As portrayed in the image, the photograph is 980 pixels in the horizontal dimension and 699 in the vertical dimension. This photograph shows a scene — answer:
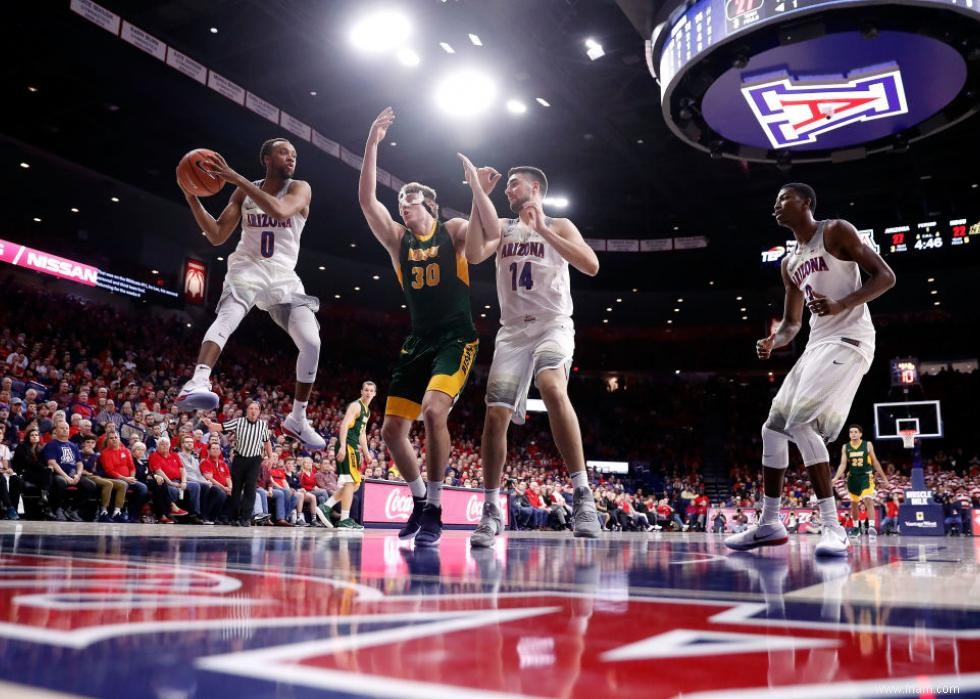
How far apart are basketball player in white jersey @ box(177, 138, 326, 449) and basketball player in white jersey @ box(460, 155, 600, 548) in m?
1.11

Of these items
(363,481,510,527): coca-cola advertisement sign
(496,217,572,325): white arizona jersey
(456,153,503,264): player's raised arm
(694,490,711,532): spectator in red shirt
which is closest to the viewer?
(456,153,503,264): player's raised arm

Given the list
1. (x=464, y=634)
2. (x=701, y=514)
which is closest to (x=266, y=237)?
(x=464, y=634)

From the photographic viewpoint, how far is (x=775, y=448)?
3.98m

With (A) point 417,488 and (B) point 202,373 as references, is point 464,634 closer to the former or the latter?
(A) point 417,488

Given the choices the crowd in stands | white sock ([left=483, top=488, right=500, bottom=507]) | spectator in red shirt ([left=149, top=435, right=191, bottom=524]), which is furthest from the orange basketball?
spectator in red shirt ([left=149, top=435, right=191, bottom=524])

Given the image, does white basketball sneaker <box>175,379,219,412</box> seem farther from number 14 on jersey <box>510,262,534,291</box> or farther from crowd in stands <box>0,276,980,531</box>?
crowd in stands <box>0,276,980,531</box>

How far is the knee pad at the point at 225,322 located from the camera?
4.10 metres

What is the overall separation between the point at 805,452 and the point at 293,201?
303cm

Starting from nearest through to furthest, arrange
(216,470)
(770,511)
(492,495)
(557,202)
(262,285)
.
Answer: (492,495)
(770,511)
(262,285)
(216,470)
(557,202)

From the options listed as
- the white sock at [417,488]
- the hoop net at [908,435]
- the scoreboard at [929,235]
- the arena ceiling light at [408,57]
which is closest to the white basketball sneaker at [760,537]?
the white sock at [417,488]

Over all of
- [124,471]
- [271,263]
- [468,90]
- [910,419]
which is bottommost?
[124,471]

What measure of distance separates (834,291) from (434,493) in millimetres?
2243

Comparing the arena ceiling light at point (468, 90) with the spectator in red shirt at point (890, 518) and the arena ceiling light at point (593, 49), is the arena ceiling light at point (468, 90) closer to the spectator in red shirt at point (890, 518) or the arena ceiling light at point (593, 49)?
the arena ceiling light at point (593, 49)

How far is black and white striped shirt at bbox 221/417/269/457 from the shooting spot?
751cm
